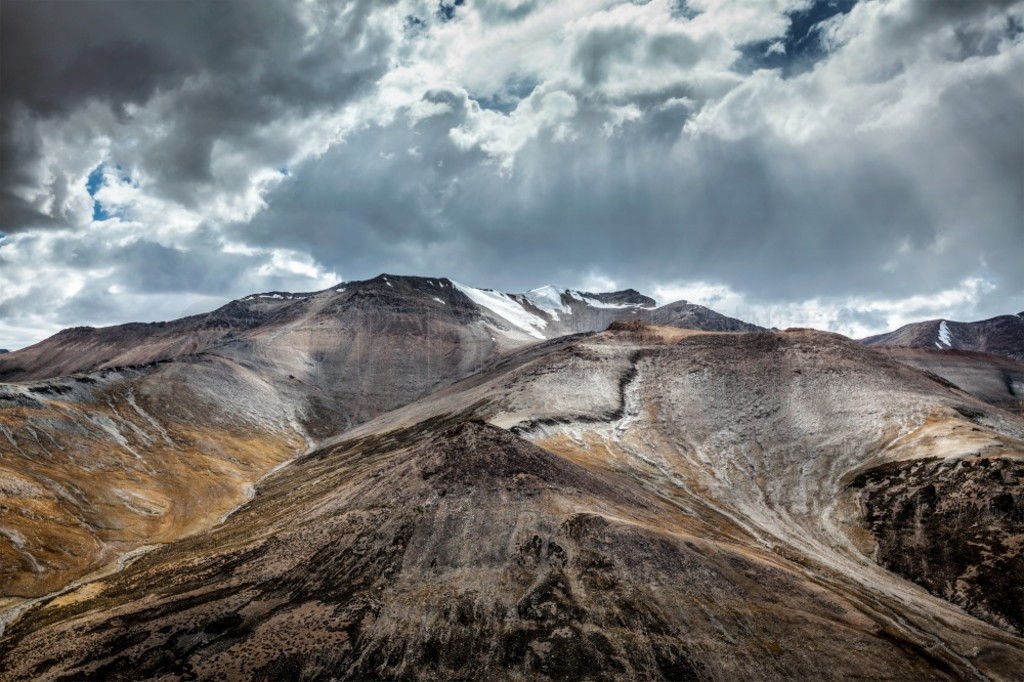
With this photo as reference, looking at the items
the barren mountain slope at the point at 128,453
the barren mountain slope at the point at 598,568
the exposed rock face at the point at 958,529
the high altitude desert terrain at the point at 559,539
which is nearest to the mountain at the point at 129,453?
the barren mountain slope at the point at 128,453

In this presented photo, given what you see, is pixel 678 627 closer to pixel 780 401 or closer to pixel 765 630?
pixel 765 630

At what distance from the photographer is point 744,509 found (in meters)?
83.5

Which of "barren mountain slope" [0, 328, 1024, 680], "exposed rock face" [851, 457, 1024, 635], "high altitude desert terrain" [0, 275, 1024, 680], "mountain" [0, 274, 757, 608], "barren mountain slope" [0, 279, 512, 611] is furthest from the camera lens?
"barren mountain slope" [0, 279, 512, 611]

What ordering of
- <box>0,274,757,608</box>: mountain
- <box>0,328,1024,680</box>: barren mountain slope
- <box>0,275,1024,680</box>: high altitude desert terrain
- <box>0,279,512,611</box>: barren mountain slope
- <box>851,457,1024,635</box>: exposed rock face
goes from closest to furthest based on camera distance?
<box>0,328,1024,680</box>: barren mountain slope
<box>0,275,1024,680</box>: high altitude desert terrain
<box>851,457,1024,635</box>: exposed rock face
<box>0,274,757,608</box>: mountain
<box>0,279,512,611</box>: barren mountain slope

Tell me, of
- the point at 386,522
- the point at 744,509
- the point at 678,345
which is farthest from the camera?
the point at 678,345

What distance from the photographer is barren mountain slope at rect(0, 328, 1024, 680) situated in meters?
46.0

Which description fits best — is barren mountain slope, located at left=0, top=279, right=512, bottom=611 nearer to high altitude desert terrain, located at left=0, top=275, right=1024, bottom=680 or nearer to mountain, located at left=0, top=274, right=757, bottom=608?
mountain, located at left=0, top=274, right=757, bottom=608

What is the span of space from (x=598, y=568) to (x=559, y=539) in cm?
489

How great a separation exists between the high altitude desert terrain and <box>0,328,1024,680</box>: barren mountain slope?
0.89 ft

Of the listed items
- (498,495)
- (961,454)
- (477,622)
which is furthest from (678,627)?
(961,454)

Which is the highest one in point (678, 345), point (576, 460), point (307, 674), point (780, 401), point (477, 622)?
point (678, 345)

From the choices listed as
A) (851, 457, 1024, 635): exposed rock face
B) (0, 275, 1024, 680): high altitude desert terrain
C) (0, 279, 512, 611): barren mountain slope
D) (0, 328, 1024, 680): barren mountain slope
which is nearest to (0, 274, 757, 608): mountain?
(0, 279, 512, 611): barren mountain slope

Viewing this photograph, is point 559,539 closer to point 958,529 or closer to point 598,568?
point 598,568

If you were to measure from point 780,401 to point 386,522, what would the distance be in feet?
262
